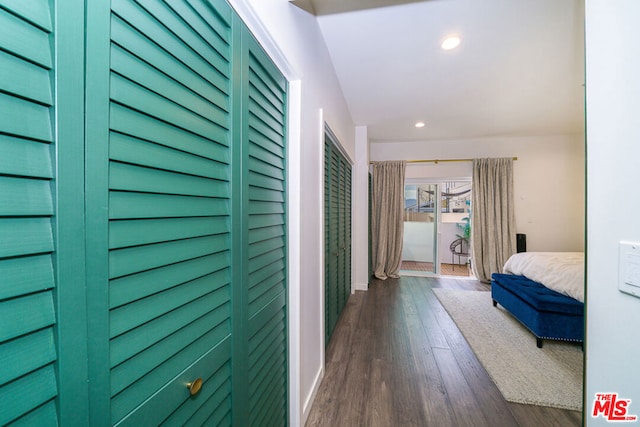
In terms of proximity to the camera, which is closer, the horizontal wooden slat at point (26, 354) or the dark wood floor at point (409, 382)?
the horizontal wooden slat at point (26, 354)

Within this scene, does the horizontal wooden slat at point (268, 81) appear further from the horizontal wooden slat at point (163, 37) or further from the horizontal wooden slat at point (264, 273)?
the horizontal wooden slat at point (264, 273)

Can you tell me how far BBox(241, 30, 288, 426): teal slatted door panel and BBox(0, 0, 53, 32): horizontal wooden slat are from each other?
560mm

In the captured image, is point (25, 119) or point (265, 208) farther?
point (265, 208)

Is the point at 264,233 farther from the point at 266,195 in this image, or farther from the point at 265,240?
the point at 266,195

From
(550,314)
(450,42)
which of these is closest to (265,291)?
(450,42)

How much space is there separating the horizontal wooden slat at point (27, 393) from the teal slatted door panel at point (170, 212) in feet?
0.32

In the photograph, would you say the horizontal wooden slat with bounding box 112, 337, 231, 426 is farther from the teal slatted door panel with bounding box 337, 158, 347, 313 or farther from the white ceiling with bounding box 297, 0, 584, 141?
the teal slatted door panel with bounding box 337, 158, 347, 313

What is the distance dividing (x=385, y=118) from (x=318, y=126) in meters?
2.34

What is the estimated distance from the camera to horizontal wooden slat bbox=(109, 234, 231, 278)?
51 cm

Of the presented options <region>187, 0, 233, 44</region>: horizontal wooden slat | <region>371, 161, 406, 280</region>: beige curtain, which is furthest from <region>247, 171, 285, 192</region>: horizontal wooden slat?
<region>371, 161, 406, 280</region>: beige curtain

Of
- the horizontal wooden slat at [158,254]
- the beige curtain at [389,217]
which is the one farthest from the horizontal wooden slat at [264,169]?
the beige curtain at [389,217]

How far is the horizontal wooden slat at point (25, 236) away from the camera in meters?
0.35

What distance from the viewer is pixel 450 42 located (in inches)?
82.4

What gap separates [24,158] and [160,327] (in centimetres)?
42
